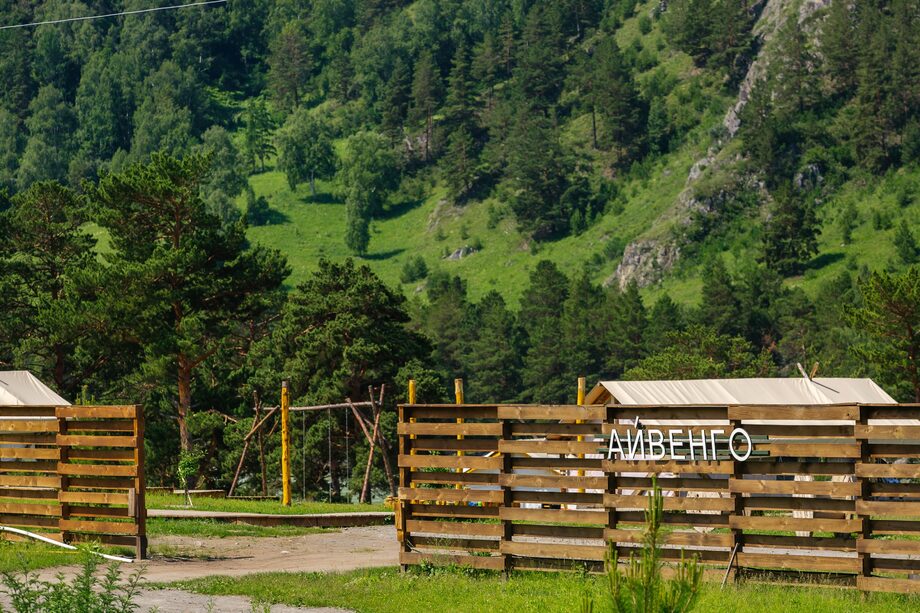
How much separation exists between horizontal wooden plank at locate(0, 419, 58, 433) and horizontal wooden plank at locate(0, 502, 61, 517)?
2.79ft

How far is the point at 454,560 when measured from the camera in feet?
45.8

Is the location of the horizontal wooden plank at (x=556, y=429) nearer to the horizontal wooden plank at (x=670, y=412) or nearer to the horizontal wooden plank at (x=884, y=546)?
the horizontal wooden plank at (x=670, y=412)

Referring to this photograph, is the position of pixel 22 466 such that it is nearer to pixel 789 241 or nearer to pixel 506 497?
pixel 506 497

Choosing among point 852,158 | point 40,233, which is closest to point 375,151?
point 852,158

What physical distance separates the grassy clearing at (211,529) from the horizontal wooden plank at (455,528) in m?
5.07

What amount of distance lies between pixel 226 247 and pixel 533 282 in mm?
71700

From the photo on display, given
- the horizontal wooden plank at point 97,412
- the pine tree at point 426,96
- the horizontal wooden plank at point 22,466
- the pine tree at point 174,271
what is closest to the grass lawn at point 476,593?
the horizontal wooden plank at point 97,412

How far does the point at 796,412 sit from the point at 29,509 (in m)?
8.76

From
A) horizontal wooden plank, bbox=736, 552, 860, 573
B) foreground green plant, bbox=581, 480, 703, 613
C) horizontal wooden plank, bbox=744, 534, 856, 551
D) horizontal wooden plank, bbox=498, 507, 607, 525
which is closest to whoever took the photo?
foreground green plant, bbox=581, 480, 703, 613

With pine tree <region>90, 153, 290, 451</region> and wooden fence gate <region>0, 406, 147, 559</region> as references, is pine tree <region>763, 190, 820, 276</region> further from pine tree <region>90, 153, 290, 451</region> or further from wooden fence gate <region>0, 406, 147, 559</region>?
wooden fence gate <region>0, 406, 147, 559</region>

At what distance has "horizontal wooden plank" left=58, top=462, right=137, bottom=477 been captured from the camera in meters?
15.4

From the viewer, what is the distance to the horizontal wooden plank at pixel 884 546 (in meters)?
11.8

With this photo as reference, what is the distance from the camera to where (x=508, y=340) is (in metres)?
109

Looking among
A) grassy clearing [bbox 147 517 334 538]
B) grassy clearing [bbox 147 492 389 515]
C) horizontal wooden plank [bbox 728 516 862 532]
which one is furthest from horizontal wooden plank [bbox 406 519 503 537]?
grassy clearing [bbox 147 492 389 515]
